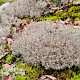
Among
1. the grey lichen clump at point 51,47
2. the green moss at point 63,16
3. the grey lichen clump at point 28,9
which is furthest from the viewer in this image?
the grey lichen clump at point 28,9

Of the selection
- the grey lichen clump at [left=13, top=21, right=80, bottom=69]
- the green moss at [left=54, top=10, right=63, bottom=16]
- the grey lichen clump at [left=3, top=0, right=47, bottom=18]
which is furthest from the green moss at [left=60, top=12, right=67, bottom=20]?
the grey lichen clump at [left=13, top=21, right=80, bottom=69]

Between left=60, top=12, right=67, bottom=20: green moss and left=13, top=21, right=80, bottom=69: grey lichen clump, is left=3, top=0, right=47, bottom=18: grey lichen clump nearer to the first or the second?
left=60, top=12, right=67, bottom=20: green moss

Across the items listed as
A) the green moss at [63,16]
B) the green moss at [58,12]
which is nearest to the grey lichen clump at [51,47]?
the green moss at [63,16]

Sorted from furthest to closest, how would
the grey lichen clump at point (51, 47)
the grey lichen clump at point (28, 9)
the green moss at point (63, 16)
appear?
the grey lichen clump at point (28, 9), the green moss at point (63, 16), the grey lichen clump at point (51, 47)

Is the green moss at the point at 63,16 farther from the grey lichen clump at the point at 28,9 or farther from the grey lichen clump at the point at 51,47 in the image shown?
the grey lichen clump at the point at 51,47

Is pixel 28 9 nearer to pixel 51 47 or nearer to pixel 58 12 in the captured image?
pixel 58 12

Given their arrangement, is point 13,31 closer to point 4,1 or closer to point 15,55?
point 15,55

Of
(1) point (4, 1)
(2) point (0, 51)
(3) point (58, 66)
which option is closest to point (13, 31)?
(2) point (0, 51)

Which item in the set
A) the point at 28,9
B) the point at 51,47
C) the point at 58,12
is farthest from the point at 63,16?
the point at 51,47
